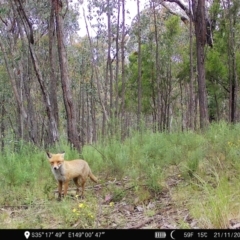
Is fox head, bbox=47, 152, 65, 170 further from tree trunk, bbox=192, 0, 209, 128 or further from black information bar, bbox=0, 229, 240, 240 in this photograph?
tree trunk, bbox=192, 0, 209, 128

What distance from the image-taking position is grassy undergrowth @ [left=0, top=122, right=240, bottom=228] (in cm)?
430

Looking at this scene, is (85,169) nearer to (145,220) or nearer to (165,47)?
(145,220)

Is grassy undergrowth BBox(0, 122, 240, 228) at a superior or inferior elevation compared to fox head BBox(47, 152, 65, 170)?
inferior

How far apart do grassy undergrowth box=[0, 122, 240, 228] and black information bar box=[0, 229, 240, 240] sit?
326 mm

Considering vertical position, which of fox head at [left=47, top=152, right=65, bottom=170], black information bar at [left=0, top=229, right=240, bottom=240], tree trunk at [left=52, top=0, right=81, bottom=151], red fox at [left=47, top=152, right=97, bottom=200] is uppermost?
tree trunk at [left=52, top=0, right=81, bottom=151]

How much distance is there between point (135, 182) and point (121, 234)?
7.25 feet

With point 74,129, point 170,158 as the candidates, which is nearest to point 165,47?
point 74,129

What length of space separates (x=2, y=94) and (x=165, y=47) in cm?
1113

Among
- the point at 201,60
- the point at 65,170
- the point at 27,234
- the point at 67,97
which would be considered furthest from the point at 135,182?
the point at 201,60

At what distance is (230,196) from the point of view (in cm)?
405

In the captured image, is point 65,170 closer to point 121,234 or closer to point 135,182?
point 135,182

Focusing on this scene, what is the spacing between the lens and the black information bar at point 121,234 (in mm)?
3361

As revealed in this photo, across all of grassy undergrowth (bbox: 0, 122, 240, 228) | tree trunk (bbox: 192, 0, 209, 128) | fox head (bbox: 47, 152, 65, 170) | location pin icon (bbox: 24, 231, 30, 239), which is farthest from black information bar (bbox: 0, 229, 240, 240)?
tree trunk (bbox: 192, 0, 209, 128)

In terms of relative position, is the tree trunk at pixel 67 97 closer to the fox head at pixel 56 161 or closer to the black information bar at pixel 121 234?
the fox head at pixel 56 161
